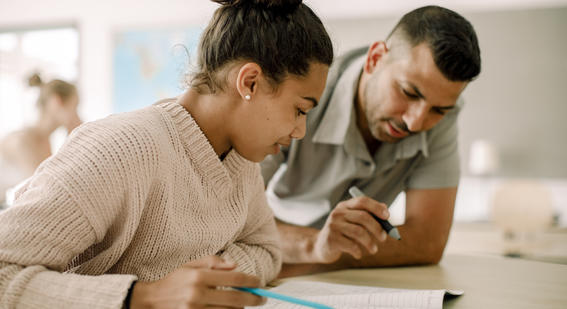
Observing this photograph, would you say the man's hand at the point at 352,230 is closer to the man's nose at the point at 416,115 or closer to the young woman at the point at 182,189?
the young woman at the point at 182,189

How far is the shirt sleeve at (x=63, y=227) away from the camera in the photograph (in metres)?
0.60

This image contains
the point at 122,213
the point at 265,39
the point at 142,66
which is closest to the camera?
the point at 122,213

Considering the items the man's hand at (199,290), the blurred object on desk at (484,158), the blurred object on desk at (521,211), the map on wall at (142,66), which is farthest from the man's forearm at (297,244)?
the map on wall at (142,66)

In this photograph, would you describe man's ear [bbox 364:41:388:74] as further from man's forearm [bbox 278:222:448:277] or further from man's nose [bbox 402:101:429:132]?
man's forearm [bbox 278:222:448:277]

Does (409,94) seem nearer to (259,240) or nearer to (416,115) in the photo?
(416,115)

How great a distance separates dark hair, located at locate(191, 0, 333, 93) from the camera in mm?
833

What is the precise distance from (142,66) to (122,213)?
4.67m

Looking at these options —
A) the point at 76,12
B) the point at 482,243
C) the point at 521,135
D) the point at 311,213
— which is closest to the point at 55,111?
the point at 311,213

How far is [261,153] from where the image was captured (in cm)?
91

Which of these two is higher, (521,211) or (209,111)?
(209,111)

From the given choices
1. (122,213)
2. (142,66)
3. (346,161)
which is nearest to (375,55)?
(346,161)

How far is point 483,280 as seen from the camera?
104cm

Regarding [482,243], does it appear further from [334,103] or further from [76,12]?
[76,12]

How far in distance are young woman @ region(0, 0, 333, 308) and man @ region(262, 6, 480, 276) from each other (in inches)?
8.1
